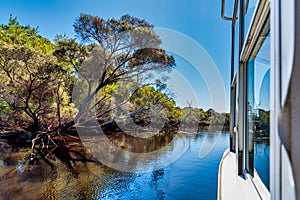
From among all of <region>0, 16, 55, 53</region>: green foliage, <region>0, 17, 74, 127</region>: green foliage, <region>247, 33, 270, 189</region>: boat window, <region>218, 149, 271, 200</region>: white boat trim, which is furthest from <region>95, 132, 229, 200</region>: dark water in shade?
<region>0, 16, 55, 53</region>: green foliage

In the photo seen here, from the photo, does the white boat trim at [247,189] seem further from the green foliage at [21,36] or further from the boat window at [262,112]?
the green foliage at [21,36]

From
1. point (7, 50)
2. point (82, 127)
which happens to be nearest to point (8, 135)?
point (82, 127)

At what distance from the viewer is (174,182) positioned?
3.56 meters

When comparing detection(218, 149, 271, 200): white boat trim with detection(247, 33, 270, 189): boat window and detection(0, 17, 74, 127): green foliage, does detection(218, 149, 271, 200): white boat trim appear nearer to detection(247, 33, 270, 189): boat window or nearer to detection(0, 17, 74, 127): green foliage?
detection(247, 33, 270, 189): boat window

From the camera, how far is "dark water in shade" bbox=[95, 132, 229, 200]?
3045 mm

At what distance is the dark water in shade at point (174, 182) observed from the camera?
9.99 feet

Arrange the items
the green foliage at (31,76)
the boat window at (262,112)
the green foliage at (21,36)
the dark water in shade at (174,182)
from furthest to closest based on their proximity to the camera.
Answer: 1. the green foliage at (21,36)
2. the green foliage at (31,76)
3. the dark water in shade at (174,182)
4. the boat window at (262,112)

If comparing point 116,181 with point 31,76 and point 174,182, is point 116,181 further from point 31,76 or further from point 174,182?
point 31,76

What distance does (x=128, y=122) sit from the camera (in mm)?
6871

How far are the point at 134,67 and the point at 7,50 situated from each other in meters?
3.53

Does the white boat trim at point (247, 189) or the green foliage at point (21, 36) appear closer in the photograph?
the white boat trim at point (247, 189)

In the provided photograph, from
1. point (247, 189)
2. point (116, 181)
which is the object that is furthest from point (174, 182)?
point (247, 189)

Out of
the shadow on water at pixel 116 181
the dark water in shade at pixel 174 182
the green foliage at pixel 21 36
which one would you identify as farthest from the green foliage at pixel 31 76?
the dark water in shade at pixel 174 182

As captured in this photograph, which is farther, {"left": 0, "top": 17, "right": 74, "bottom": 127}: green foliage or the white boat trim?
{"left": 0, "top": 17, "right": 74, "bottom": 127}: green foliage
